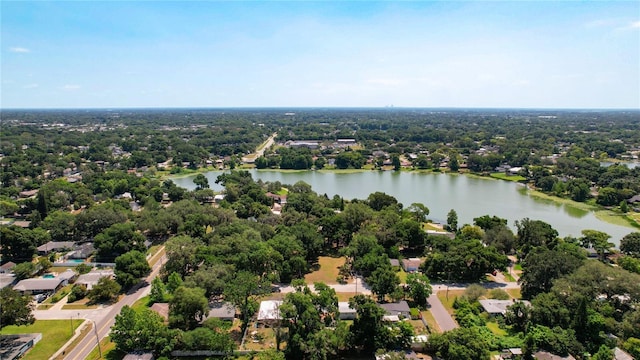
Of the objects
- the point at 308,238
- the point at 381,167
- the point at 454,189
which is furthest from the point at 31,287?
the point at 381,167

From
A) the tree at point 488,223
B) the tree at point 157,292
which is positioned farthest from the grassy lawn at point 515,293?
the tree at point 157,292

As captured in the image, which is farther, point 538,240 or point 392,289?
point 538,240

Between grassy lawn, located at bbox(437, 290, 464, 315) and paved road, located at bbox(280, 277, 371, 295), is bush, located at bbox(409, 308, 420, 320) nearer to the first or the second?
grassy lawn, located at bbox(437, 290, 464, 315)

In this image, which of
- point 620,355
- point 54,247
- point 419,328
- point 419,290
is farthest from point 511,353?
point 54,247

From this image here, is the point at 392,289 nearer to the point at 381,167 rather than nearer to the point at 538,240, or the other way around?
the point at 538,240

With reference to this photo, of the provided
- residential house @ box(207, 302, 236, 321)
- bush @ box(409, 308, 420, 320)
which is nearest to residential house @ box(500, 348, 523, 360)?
bush @ box(409, 308, 420, 320)

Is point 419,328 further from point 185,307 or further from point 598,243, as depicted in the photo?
point 598,243

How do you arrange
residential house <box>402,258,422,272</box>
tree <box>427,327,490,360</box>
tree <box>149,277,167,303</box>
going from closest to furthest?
tree <box>427,327,490,360</box>, tree <box>149,277,167,303</box>, residential house <box>402,258,422,272</box>
